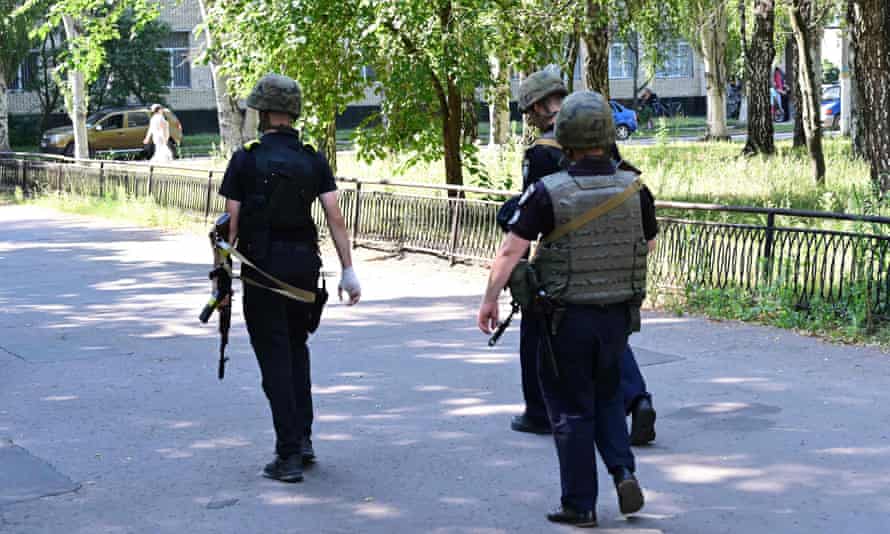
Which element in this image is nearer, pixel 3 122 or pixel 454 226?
pixel 454 226

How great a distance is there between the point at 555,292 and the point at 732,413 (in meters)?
2.44

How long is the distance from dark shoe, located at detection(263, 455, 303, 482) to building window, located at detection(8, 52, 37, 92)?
42.1 m

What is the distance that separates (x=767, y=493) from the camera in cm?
584

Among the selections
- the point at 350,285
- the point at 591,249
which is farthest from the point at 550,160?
the point at 591,249

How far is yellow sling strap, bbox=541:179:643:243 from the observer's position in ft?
17.3

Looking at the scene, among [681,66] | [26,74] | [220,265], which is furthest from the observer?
[681,66]

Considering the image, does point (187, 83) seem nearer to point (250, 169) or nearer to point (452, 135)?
point (452, 135)

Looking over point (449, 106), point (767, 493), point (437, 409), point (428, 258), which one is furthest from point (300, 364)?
point (449, 106)

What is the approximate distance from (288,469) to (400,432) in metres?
1.05

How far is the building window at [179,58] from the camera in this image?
50938mm

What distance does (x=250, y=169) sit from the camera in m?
6.11

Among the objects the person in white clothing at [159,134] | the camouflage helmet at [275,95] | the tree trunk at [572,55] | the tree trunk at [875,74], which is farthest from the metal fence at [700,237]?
the person in white clothing at [159,134]

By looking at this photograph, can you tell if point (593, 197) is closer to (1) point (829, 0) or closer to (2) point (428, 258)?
(2) point (428, 258)

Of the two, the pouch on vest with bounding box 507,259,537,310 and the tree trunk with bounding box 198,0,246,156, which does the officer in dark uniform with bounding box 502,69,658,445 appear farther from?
the tree trunk with bounding box 198,0,246,156
